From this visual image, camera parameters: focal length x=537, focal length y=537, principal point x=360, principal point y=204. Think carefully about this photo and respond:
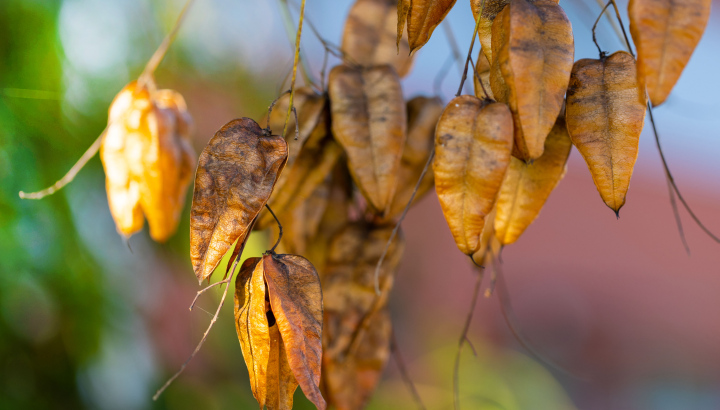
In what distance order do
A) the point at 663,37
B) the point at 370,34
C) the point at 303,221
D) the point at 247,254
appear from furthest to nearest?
the point at 247,254
the point at 370,34
the point at 303,221
the point at 663,37

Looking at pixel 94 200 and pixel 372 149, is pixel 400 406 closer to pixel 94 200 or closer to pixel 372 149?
pixel 94 200

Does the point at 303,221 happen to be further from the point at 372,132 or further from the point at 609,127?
the point at 609,127

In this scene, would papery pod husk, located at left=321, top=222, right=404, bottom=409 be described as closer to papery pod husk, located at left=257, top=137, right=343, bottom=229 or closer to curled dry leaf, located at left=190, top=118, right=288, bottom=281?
papery pod husk, located at left=257, top=137, right=343, bottom=229

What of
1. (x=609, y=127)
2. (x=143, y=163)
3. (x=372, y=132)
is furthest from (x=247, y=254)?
(x=609, y=127)

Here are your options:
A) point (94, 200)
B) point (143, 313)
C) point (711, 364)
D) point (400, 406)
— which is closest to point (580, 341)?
point (711, 364)

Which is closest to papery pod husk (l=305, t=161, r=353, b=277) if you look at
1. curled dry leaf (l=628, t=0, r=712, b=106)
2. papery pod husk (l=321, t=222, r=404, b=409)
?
papery pod husk (l=321, t=222, r=404, b=409)

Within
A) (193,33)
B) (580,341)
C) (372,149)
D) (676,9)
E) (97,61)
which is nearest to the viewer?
(676,9)

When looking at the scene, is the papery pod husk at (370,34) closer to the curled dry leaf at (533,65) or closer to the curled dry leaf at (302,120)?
the curled dry leaf at (302,120)
